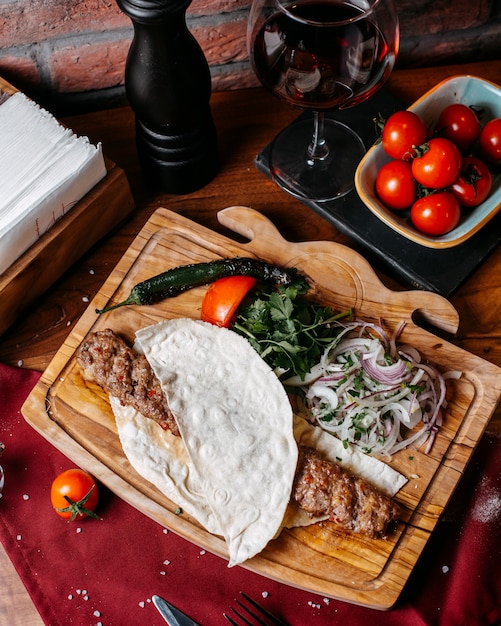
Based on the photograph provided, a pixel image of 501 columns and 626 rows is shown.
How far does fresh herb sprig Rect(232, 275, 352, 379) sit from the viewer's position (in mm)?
2426

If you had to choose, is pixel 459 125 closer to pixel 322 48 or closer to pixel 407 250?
pixel 407 250

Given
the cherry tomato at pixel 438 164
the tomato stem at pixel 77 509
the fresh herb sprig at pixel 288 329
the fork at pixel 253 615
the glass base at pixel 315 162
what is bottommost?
the fork at pixel 253 615

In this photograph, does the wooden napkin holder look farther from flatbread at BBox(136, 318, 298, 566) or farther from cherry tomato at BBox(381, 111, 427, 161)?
cherry tomato at BBox(381, 111, 427, 161)

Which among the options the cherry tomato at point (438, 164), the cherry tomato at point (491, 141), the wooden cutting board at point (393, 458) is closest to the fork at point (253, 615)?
the wooden cutting board at point (393, 458)

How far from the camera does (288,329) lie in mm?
2434

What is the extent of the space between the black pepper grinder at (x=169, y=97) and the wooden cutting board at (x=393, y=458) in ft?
0.61

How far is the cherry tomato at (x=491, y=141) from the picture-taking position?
259 cm

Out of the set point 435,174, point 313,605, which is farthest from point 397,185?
point 313,605

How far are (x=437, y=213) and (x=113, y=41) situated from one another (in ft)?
4.28

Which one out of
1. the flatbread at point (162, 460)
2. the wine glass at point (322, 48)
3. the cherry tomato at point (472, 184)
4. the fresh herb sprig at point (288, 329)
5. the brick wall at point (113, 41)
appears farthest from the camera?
the brick wall at point (113, 41)

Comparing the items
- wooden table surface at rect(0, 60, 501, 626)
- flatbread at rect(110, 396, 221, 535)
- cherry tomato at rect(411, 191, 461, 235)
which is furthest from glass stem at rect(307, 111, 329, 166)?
flatbread at rect(110, 396, 221, 535)

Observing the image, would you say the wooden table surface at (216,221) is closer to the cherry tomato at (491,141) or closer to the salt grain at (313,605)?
the cherry tomato at (491,141)

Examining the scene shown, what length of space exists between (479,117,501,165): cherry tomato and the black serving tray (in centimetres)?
20

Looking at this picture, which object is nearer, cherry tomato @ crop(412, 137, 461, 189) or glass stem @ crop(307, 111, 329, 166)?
cherry tomato @ crop(412, 137, 461, 189)
